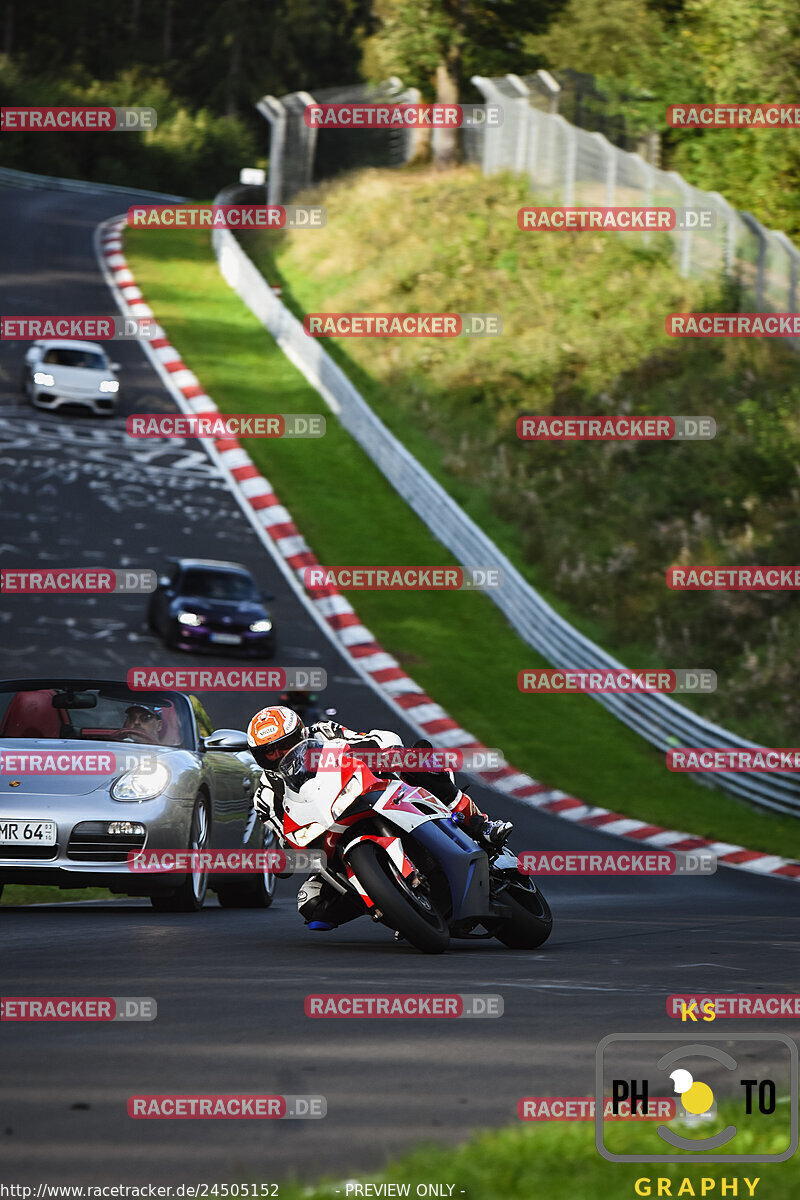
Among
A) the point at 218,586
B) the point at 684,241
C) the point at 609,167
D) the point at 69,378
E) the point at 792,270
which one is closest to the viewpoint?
the point at 218,586

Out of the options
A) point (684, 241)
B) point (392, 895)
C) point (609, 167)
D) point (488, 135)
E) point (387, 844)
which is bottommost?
point (488, 135)

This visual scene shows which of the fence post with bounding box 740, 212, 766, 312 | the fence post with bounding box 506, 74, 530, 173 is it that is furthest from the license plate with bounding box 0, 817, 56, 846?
the fence post with bounding box 506, 74, 530, 173

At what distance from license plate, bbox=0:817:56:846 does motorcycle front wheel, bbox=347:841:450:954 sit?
9.39 ft

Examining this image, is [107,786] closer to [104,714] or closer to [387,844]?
[104,714]

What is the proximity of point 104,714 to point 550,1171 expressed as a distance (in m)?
7.86

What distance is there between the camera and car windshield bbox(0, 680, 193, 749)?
11.7m

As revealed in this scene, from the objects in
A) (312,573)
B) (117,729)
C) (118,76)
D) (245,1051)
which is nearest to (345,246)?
(312,573)

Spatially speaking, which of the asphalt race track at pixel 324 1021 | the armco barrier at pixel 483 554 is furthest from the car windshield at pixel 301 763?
the armco barrier at pixel 483 554

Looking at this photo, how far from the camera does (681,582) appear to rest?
86.6 ft

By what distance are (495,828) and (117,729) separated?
3.60 m

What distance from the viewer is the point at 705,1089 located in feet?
18.4

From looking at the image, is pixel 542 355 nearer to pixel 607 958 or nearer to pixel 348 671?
pixel 348 671

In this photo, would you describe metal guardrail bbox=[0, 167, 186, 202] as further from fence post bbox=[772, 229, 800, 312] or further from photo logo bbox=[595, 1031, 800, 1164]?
photo logo bbox=[595, 1031, 800, 1164]

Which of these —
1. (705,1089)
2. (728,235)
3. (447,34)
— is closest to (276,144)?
(447,34)
